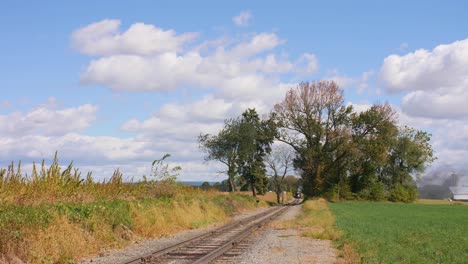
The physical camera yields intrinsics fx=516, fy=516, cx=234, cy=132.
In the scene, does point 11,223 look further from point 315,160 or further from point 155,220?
point 315,160

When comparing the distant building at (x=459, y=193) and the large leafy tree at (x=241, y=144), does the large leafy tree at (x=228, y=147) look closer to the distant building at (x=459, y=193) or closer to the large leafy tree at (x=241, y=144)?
the large leafy tree at (x=241, y=144)

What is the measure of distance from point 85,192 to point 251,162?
72.5 m

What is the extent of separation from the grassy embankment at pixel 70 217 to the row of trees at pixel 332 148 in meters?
54.9

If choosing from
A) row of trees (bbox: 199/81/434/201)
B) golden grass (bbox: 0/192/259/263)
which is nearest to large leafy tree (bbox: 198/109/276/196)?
row of trees (bbox: 199/81/434/201)

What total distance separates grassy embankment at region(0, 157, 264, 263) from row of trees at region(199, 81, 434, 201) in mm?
54869

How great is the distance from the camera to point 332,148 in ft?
271

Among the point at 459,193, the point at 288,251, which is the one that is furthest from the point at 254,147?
the point at 459,193

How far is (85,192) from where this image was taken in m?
21.5

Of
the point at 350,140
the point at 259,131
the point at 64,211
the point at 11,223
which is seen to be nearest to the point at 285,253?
the point at 64,211

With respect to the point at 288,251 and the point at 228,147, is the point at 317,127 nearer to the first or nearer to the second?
the point at 228,147

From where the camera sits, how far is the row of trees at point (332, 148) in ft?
268

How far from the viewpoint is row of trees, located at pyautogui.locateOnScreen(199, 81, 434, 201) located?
268 feet

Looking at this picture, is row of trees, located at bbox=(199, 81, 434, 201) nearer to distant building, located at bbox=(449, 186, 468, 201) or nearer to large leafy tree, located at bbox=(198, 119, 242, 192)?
large leafy tree, located at bbox=(198, 119, 242, 192)

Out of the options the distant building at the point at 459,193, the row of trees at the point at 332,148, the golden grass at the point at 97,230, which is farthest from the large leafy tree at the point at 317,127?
the distant building at the point at 459,193
